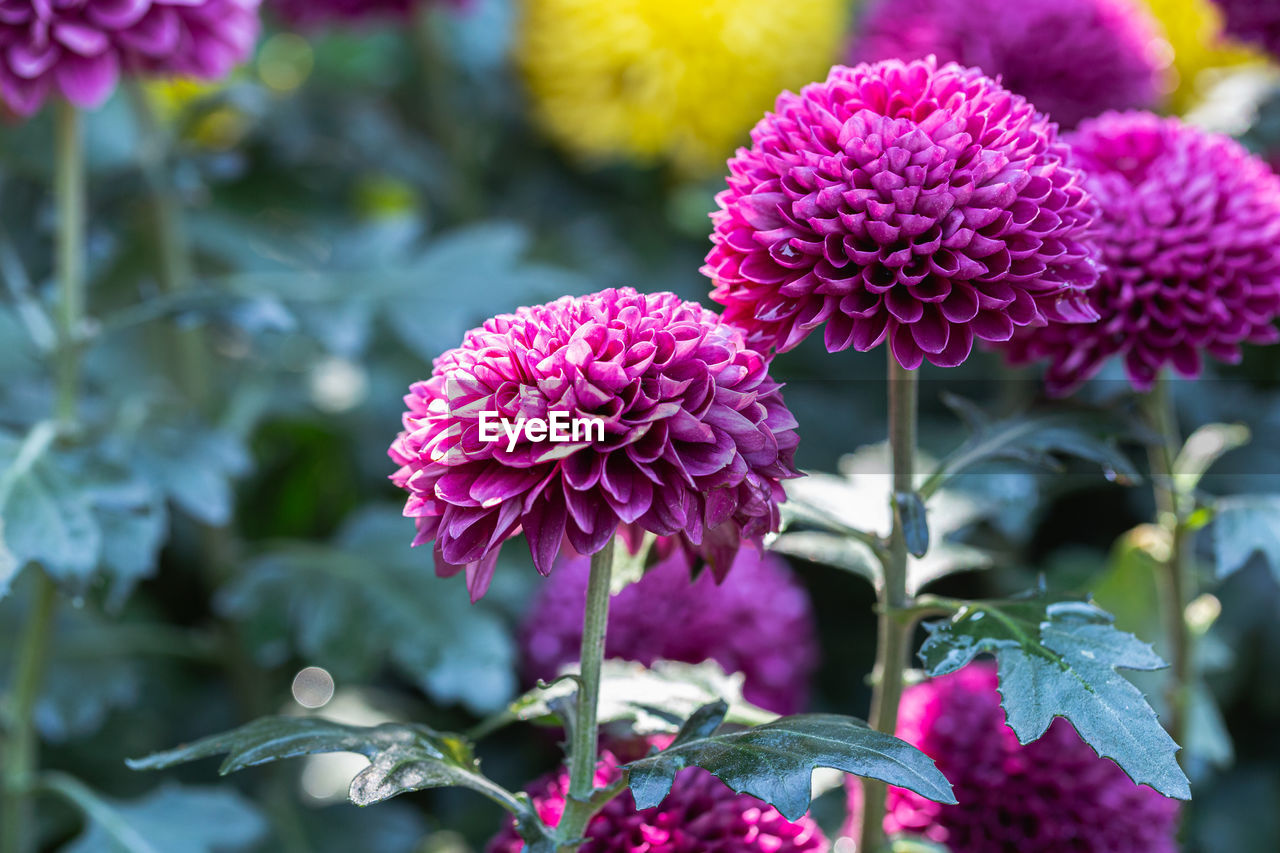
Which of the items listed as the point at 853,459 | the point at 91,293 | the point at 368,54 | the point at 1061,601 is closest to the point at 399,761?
the point at 1061,601

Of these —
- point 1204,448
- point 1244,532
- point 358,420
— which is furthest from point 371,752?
point 358,420

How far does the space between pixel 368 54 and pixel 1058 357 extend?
164 cm

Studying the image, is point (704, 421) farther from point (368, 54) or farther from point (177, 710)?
point (368, 54)

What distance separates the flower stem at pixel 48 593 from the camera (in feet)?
2.82

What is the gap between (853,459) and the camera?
917 mm

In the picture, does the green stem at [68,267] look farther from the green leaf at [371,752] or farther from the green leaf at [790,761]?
the green leaf at [790,761]

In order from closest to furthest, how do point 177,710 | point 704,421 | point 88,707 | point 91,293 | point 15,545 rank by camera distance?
point 704,421 < point 15,545 < point 88,707 < point 177,710 < point 91,293

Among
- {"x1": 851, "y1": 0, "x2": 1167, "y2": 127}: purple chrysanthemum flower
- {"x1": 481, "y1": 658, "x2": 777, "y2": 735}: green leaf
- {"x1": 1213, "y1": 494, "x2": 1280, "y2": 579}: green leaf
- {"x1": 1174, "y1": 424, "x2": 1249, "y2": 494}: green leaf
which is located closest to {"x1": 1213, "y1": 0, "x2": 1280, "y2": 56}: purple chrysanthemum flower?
{"x1": 851, "y1": 0, "x2": 1167, "y2": 127}: purple chrysanthemum flower

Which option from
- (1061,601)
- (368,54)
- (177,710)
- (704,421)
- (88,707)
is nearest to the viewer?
(704,421)

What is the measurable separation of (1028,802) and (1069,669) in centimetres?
21

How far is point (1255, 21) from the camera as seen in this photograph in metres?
1.01

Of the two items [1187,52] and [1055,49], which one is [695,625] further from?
[1187,52]

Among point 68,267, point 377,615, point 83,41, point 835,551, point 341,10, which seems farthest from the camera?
point 341,10

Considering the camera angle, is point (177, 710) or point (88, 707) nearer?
point (88, 707)
